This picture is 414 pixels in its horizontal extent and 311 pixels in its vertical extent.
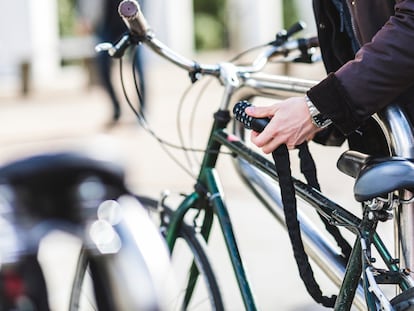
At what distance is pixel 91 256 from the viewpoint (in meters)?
1.68

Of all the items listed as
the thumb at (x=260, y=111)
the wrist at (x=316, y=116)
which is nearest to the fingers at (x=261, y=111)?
the thumb at (x=260, y=111)

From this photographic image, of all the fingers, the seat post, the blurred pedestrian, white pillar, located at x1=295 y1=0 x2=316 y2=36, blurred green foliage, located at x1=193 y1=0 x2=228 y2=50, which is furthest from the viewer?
blurred green foliage, located at x1=193 y1=0 x2=228 y2=50

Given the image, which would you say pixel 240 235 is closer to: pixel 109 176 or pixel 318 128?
pixel 318 128

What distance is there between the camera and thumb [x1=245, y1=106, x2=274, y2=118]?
261 cm

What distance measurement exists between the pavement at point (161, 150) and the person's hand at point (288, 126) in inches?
14.5

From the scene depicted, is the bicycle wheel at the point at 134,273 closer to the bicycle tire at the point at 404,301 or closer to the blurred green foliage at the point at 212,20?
the bicycle tire at the point at 404,301

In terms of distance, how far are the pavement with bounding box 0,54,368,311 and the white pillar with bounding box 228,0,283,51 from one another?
181 inches

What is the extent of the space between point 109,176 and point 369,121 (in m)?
1.26

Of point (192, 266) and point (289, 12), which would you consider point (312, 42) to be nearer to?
point (192, 266)

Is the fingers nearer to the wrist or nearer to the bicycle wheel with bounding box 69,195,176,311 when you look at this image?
the wrist

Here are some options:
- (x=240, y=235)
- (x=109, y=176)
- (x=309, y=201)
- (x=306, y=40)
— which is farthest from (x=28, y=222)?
(x=240, y=235)

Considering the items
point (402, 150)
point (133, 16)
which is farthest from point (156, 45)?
point (402, 150)

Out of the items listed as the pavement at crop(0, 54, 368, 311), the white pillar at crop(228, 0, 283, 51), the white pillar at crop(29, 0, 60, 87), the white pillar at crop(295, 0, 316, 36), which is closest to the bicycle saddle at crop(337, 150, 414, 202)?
the pavement at crop(0, 54, 368, 311)

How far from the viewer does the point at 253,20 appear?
20703mm
